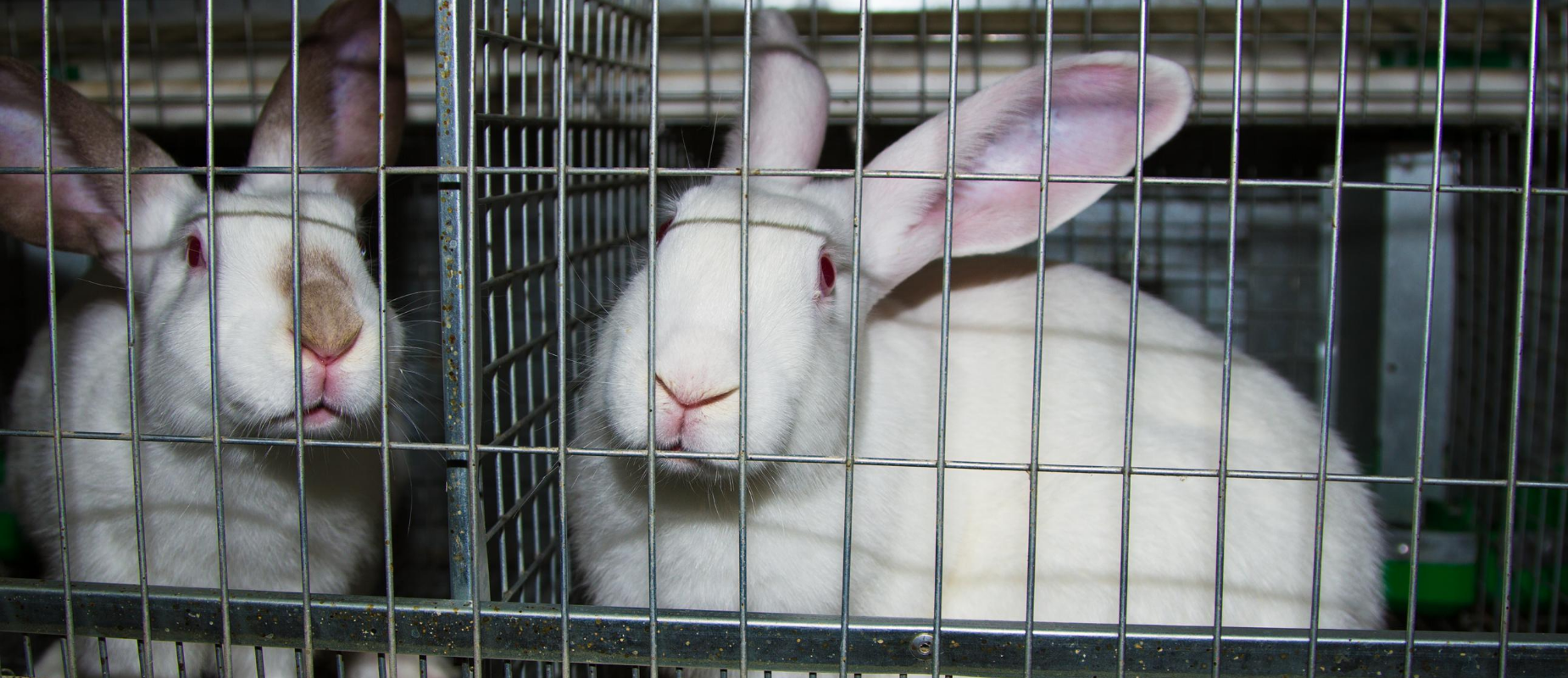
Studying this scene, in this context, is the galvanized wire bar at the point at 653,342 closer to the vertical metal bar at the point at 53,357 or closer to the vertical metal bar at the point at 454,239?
the vertical metal bar at the point at 454,239

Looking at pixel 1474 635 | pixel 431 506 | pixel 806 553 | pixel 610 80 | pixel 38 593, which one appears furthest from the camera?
pixel 431 506

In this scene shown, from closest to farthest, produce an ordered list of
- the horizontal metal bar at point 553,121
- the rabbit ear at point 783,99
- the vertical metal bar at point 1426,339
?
the vertical metal bar at point 1426,339 < the horizontal metal bar at point 553,121 < the rabbit ear at point 783,99

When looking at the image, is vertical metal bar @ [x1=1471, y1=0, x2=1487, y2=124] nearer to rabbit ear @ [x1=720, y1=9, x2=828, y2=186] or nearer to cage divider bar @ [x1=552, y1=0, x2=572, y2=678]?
rabbit ear @ [x1=720, y1=9, x2=828, y2=186]

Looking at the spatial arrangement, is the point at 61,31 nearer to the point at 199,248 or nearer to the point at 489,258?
the point at 199,248

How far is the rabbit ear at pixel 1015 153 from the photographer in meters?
1.64

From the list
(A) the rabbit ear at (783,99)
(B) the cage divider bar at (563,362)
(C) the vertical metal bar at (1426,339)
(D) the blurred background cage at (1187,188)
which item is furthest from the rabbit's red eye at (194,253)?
(C) the vertical metal bar at (1426,339)

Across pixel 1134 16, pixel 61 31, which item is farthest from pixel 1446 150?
pixel 61 31

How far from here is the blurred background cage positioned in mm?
2516

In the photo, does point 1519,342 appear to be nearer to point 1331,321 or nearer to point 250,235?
point 1331,321

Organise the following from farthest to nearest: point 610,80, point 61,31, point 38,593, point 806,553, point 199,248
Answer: point 61,31 → point 610,80 → point 199,248 → point 806,553 → point 38,593

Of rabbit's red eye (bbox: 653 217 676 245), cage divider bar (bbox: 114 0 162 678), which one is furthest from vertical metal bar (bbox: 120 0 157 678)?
rabbit's red eye (bbox: 653 217 676 245)

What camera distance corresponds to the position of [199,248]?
191 centimetres

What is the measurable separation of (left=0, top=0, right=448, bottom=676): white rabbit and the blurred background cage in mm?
195

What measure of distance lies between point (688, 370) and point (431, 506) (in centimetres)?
232
